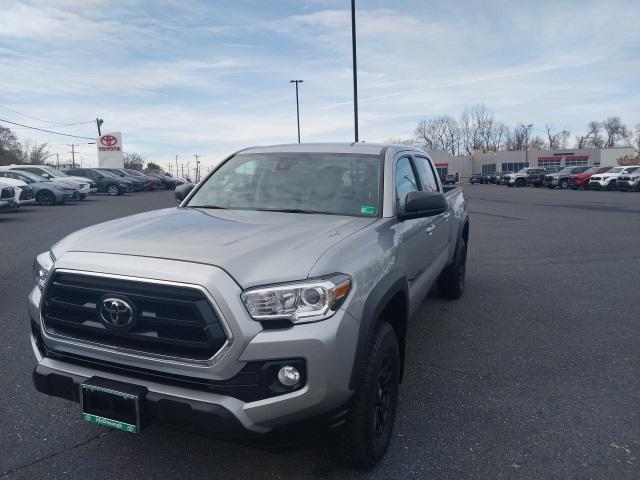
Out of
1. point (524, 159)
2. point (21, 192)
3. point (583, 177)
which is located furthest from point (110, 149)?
point (524, 159)

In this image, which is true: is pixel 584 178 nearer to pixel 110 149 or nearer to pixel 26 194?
pixel 26 194

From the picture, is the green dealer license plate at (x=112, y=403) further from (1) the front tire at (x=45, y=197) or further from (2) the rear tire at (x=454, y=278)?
(1) the front tire at (x=45, y=197)

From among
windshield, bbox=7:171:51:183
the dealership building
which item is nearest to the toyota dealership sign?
windshield, bbox=7:171:51:183

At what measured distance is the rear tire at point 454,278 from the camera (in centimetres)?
595

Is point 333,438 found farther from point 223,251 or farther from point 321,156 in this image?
point 321,156

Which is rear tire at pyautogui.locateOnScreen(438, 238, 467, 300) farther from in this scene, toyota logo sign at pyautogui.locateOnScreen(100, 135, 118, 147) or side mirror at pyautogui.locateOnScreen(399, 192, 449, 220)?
toyota logo sign at pyautogui.locateOnScreen(100, 135, 118, 147)

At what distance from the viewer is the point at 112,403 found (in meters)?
2.38

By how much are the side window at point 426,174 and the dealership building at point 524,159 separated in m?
80.1

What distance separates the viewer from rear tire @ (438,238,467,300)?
5945 mm

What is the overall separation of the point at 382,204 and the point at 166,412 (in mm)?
1915

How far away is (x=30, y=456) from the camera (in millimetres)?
2898

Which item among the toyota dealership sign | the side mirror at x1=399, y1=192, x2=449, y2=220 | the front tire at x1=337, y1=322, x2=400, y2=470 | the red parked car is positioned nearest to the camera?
the front tire at x1=337, y1=322, x2=400, y2=470

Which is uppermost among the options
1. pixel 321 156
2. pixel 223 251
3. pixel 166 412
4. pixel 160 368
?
pixel 321 156

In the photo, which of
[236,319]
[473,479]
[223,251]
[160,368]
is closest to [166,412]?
[160,368]
